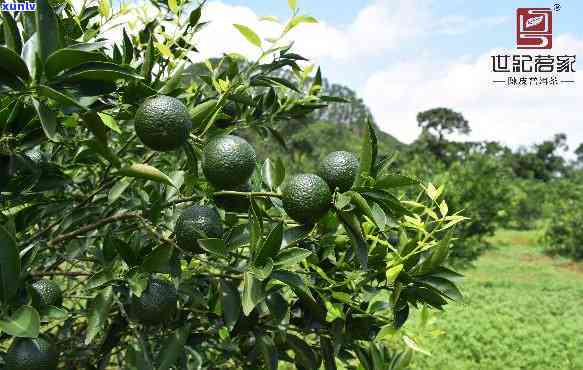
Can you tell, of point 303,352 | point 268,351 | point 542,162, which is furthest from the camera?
point 542,162

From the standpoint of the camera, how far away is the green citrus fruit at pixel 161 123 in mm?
1030

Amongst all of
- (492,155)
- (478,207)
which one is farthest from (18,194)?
(492,155)

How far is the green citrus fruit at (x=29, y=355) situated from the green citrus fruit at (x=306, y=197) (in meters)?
0.60

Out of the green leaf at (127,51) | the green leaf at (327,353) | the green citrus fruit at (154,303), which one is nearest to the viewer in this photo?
the green citrus fruit at (154,303)

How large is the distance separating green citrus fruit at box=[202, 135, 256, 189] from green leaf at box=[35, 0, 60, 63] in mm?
344

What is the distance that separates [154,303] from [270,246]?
1.08 feet

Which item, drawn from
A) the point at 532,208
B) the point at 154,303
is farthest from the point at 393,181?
the point at 532,208

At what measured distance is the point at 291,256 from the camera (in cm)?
111

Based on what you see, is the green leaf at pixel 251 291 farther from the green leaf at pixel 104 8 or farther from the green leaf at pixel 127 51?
the green leaf at pixel 104 8

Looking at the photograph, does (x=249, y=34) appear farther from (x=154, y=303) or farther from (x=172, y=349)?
(x=172, y=349)

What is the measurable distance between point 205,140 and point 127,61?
35 cm

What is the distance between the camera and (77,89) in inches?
37.7

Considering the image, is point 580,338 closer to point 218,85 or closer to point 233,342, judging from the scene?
point 233,342
